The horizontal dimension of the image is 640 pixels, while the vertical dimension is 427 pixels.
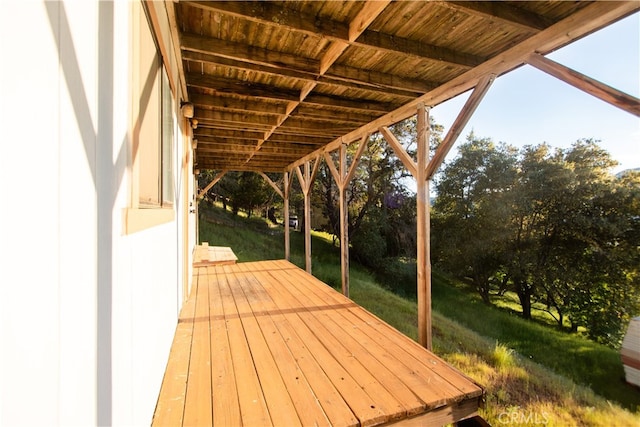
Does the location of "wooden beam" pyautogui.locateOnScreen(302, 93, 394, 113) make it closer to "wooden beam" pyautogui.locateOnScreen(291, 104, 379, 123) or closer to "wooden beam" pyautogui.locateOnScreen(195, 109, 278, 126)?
"wooden beam" pyautogui.locateOnScreen(291, 104, 379, 123)

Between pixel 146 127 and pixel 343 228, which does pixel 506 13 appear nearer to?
pixel 146 127

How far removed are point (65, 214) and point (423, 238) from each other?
3.16 metres

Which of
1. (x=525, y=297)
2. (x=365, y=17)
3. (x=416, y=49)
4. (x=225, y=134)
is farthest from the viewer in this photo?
(x=525, y=297)

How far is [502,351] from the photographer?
495 cm

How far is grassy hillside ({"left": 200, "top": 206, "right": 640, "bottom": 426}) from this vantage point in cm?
366

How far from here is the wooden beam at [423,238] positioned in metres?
3.11

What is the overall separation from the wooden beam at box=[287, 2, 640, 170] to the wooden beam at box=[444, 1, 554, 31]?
9cm

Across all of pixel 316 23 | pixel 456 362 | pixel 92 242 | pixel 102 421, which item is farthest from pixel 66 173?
pixel 456 362

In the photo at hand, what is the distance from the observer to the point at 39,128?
53 cm

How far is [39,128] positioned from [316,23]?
85.2 inches

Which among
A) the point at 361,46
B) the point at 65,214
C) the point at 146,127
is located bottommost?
the point at 65,214

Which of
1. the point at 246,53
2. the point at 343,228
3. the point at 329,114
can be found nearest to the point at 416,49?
the point at 246,53

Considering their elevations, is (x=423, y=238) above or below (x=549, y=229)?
above

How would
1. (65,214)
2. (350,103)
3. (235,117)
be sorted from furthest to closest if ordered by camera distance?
1. (235,117)
2. (350,103)
3. (65,214)
